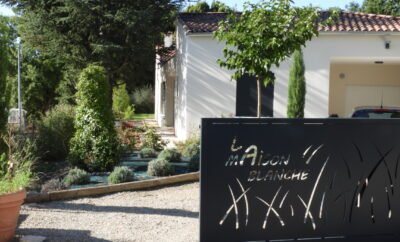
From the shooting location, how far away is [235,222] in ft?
15.2

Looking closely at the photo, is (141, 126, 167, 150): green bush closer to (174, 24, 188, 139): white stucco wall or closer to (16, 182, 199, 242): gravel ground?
(174, 24, 188, 139): white stucco wall

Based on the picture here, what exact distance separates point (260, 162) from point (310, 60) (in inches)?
459

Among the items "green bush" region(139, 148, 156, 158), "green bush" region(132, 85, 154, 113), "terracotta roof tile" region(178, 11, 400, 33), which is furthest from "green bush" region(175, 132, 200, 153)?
"green bush" region(132, 85, 154, 113)

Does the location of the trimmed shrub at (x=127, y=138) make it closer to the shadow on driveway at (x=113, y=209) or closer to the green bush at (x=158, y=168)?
the green bush at (x=158, y=168)

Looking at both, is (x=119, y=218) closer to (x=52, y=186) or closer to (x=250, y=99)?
(x=52, y=186)

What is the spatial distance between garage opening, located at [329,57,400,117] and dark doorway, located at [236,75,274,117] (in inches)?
231

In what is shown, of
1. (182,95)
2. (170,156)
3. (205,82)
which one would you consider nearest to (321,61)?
(205,82)

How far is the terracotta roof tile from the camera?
50.1 ft

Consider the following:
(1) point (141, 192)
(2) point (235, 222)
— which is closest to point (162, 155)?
(1) point (141, 192)

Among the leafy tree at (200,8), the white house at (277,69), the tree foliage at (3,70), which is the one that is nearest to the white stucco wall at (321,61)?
the white house at (277,69)

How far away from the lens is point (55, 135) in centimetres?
1125

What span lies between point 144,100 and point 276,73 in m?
23.4

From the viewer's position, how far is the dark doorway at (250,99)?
50.4ft

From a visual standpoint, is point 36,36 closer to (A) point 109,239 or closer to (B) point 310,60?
(B) point 310,60
